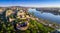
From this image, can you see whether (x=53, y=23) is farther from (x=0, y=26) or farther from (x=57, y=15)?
(x=0, y=26)

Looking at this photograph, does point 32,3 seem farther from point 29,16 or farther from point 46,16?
point 46,16

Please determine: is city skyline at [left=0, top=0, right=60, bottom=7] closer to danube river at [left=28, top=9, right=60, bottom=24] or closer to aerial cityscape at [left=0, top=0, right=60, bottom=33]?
aerial cityscape at [left=0, top=0, right=60, bottom=33]

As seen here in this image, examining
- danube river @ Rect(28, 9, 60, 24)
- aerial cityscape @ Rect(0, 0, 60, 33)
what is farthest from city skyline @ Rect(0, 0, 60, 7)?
danube river @ Rect(28, 9, 60, 24)

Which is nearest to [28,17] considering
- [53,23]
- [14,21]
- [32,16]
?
[32,16]

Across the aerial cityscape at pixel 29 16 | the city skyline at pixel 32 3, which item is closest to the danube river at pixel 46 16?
the aerial cityscape at pixel 29 16

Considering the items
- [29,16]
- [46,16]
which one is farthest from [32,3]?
[46,16]

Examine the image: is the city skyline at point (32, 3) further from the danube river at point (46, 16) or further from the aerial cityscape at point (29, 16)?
the danube river at point (46, 16)

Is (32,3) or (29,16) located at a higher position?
(32,3)

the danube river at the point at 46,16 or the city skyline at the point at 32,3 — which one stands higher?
the city skyline at the point at 32,3
